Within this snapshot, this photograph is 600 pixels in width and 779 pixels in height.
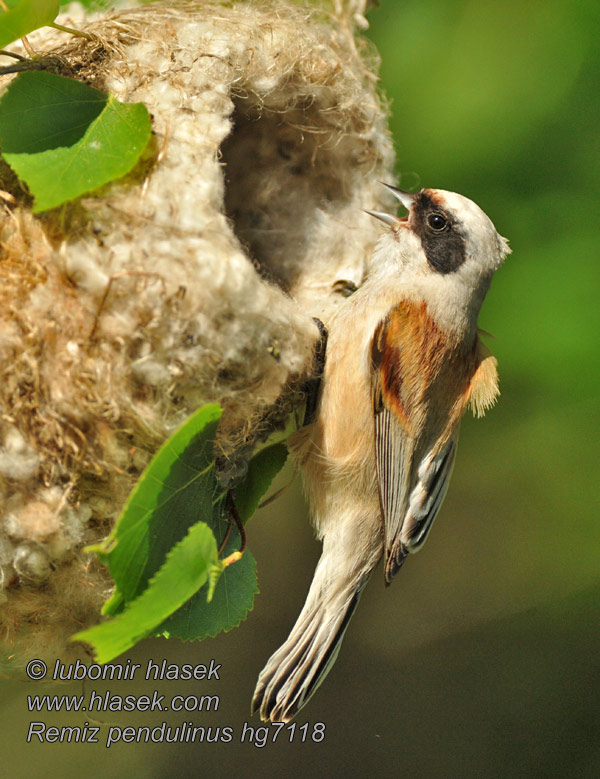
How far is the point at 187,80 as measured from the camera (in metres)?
1.69

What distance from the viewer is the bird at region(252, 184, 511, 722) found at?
1.92 meters

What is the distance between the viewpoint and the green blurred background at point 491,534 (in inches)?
109

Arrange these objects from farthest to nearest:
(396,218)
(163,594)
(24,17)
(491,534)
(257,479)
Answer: (491,534) → (396,218) → (257,479) → (24,17) → (163,594)

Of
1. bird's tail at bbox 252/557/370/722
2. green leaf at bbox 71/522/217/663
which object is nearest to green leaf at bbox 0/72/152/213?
green leaf at bbox 71/522/217/663

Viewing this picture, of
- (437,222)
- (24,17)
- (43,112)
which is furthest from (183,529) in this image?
(437,222)

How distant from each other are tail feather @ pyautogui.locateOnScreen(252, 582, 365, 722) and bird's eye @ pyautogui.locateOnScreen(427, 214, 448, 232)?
39.8 inches

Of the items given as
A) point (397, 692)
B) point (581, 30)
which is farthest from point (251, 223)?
point (397, 692)

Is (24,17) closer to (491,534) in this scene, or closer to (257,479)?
(257,479)

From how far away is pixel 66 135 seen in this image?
1.43 meters

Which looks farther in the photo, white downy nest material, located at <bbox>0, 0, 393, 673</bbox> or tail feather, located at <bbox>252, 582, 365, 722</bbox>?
tail feather, located at <bbox>252, 582, 365, 722</bbox>

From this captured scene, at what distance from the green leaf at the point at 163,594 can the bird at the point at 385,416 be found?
28.7 inches

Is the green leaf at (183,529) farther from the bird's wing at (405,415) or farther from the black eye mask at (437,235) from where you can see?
the black eye mask at (437,235)

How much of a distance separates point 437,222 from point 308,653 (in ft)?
4.00

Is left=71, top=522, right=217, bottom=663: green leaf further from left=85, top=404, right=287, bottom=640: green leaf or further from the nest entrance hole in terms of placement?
the nest entrance hole
